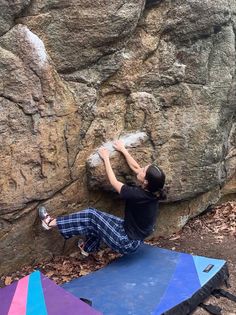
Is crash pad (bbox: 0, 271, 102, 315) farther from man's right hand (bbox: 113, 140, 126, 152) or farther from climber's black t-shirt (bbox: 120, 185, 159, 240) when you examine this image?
man's right hand (bbox: 113, 140, 126, 152)

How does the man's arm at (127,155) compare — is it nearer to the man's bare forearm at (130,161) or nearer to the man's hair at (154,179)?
the man's bare forearm at (130,161)

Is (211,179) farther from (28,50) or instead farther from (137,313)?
(28,50)

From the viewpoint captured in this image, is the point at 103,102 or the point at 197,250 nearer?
the point at 103,102

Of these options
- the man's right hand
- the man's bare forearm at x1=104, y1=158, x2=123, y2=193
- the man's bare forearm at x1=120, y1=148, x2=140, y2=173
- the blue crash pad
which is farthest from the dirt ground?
the man's right hand

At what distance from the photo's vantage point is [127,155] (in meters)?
6.36

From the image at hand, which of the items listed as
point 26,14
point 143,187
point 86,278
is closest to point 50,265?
point 86,278

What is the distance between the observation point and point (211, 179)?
7.40m

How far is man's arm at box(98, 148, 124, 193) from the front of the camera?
594cm

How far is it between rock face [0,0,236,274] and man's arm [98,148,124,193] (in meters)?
0.15

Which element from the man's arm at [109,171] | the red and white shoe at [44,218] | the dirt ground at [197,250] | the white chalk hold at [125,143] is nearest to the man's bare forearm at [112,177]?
the man's arm at [109,171]

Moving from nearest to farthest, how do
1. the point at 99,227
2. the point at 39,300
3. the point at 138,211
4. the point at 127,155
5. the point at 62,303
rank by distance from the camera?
the point at 62,303 < the point at 39,300 < the point at 138,211 < the point at 99,227 < the point at 127,155

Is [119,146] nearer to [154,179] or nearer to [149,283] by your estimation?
[154,179]

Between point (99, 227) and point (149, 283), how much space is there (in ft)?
3.50

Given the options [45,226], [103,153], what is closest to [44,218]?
[45,226]
